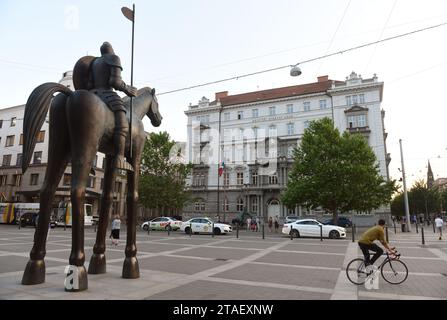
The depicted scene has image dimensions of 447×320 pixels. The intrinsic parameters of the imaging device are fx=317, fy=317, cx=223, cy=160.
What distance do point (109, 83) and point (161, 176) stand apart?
36.7 m

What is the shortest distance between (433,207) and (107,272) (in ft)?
238

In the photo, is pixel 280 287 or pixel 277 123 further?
pixel 277 123

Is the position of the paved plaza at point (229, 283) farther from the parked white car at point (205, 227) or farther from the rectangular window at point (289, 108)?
the rectangular window at point (289, 108)

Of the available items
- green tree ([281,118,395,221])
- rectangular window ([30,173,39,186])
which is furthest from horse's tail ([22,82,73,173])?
rectangular window ([30,173,39,186])

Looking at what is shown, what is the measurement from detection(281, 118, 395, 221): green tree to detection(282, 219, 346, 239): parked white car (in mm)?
6081

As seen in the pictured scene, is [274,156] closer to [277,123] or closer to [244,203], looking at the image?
[277,123]

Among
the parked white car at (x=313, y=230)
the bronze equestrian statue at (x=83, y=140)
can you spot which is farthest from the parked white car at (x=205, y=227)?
the bronze equestrian statue at (x=83, y=140)

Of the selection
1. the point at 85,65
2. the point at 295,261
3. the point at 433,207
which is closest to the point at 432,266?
the point at 295,261

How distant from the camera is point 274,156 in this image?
172ft

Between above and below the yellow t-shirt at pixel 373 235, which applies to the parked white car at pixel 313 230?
below

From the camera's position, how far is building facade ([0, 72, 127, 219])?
156ft

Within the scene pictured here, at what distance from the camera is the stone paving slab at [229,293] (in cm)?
641

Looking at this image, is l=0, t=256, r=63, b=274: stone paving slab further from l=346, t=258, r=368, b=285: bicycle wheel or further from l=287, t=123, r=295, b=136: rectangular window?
l=287, t=123, r=295, b=136: rectangular window

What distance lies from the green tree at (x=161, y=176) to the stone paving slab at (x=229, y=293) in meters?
35.6
